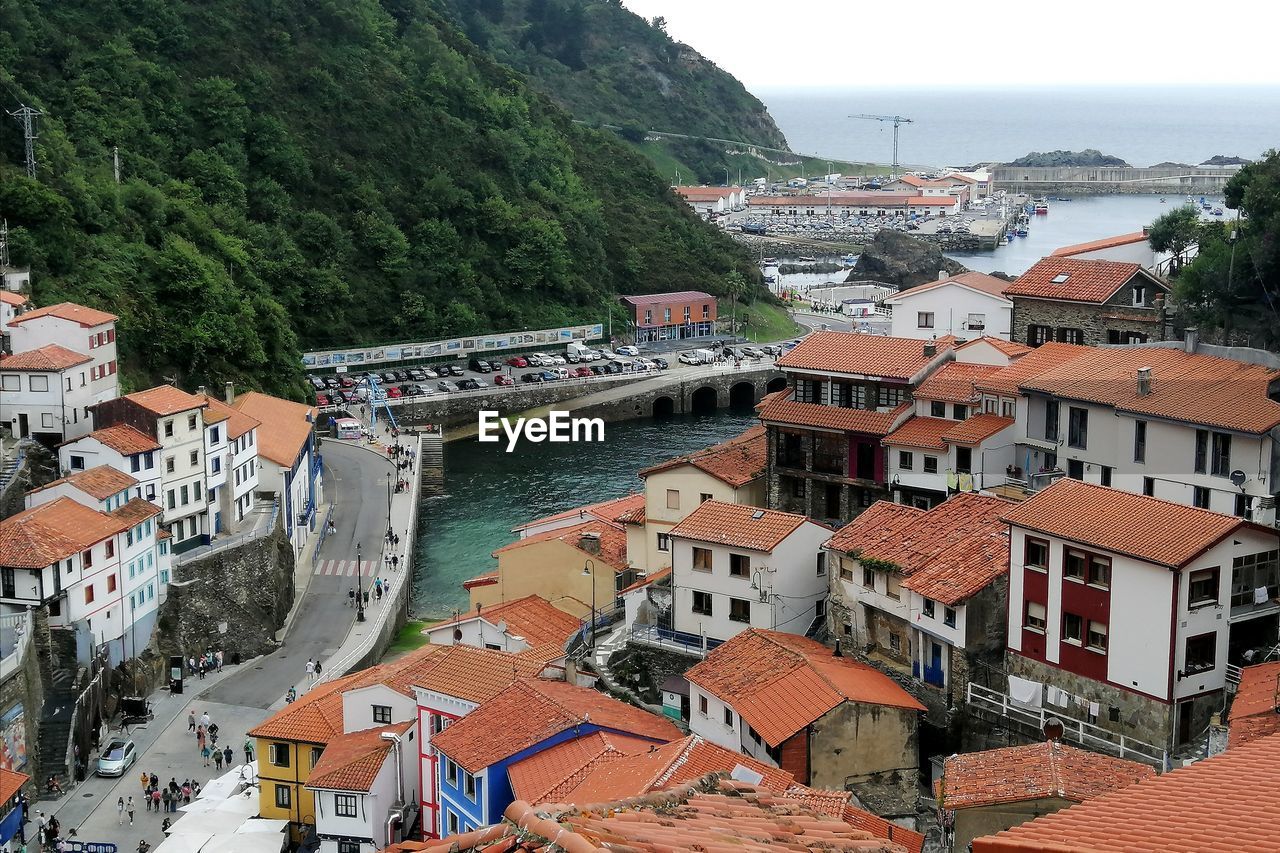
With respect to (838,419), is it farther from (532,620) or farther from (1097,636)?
(1097,636)

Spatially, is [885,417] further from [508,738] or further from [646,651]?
[508,738]

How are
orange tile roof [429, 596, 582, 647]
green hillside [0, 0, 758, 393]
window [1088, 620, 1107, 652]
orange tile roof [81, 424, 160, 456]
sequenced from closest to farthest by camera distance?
1. window [1088, 620, 1107, 652]
2. orange tile roof [429, 596, 582, 647]
3. orange tile roof [81, 424, 160, 456]
4. green hillside [0, 0, 758, 393]

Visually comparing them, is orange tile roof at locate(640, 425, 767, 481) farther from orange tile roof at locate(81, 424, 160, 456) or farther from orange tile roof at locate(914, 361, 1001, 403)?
orange tile roof at locate(81, 424, 160, 456)

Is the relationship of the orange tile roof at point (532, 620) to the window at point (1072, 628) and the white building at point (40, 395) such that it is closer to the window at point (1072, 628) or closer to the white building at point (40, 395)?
the window at point (1072, 628)

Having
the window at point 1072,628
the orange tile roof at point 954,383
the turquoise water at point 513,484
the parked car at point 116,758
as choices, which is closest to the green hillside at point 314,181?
the turquoise water at point 513,484

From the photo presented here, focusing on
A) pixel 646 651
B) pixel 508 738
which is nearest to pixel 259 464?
pixel 646 651

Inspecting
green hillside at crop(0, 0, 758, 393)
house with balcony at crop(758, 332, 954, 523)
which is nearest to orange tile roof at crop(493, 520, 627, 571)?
house with balcony at crop(758, 332, 954, 523)
